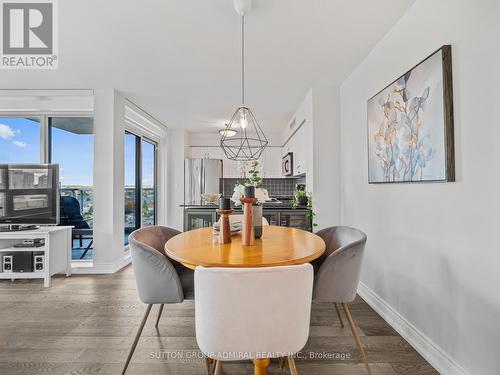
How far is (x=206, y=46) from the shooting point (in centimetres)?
240

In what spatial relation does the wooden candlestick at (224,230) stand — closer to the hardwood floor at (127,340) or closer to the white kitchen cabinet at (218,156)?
the hardwood floor at (127,340)

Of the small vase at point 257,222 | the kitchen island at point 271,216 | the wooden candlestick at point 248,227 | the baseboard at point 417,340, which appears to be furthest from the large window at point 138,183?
the baseboard at point 417,340

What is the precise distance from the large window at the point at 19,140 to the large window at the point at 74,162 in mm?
210

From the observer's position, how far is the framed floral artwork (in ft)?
4.97

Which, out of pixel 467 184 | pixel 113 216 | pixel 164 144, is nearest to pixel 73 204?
pixel 113 216

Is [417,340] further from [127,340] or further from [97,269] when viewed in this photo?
[97,269]

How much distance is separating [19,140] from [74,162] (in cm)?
82

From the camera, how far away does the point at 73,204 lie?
12.4 feet

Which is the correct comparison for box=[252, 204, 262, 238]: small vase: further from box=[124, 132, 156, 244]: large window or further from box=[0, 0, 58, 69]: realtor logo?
box=[124, 132, 156, 244]: large window

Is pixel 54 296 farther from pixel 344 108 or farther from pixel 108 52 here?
pixel 344 108

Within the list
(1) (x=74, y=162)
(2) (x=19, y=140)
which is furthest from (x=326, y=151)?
(2) (x=19, y=140)

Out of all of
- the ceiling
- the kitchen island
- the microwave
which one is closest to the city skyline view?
the ceiling

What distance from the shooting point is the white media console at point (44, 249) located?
121 inches

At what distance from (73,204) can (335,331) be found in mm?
3822
